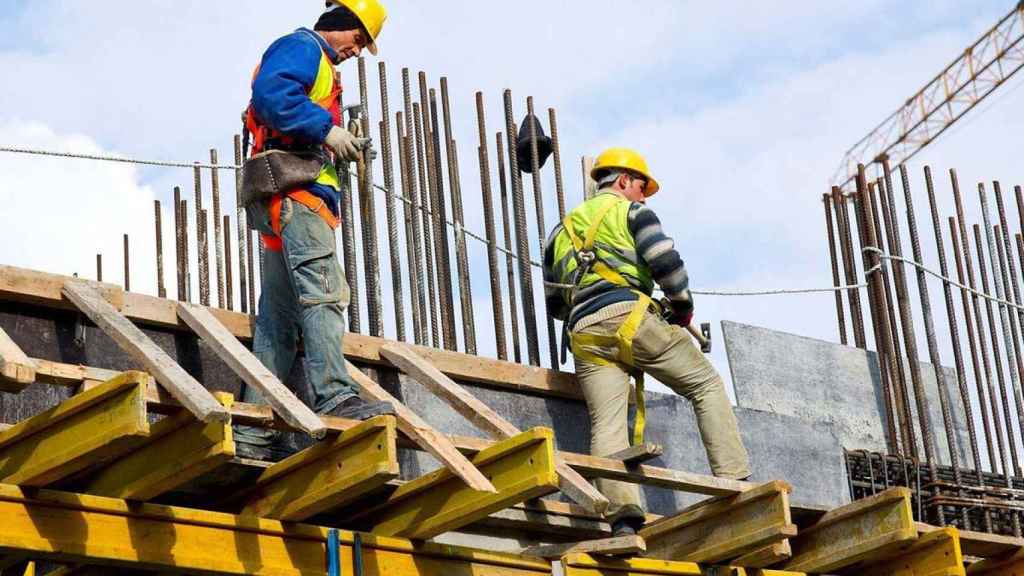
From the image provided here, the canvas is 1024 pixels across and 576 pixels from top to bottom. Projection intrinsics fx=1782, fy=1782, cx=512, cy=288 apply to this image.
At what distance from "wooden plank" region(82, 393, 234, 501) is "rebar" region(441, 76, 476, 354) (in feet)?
11.5

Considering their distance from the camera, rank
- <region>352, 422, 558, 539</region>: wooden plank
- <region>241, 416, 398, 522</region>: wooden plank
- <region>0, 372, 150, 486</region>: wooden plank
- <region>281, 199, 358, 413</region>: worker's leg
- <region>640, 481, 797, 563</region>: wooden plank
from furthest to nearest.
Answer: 1. <region>640, 481, 797, 563</region>: wooden plank
2. <region>281, 199, 358, 413</region>: worker's leg
3. <region>352, 422, 558, 539</region>: wooden plank
4. <region>241, 416, 398, 522</region>: wooden plank
5. <region>0, 372, 150, 486</region>: wooden plank

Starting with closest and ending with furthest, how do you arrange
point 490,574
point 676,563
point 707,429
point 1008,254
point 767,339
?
point 490,574 → point 676,563 → point 707,429 → point 767,339 → point 1008,254

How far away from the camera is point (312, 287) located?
7844mm

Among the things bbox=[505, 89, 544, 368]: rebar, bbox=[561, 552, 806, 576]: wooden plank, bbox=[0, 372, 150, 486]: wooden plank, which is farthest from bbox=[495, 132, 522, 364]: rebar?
bbox=[0, 372, 150, 486]: wooden plank

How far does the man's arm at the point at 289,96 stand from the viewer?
795 cm

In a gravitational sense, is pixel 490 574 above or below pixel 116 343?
below

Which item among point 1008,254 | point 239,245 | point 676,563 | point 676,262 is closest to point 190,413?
point 676,563

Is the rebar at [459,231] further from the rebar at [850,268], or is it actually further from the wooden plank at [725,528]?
the rebar at [850,268]

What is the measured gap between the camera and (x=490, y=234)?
10641 mm

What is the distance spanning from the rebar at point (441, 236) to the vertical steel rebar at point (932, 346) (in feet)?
11.8

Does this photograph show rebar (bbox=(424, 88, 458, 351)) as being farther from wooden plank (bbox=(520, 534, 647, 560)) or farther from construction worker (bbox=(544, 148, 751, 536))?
wooden plank (bbox=(520, 534, 647, 560))

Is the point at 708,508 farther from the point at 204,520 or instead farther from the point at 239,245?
the point at 239,245

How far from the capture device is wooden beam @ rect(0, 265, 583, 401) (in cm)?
776

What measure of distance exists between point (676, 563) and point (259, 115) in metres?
2.85
